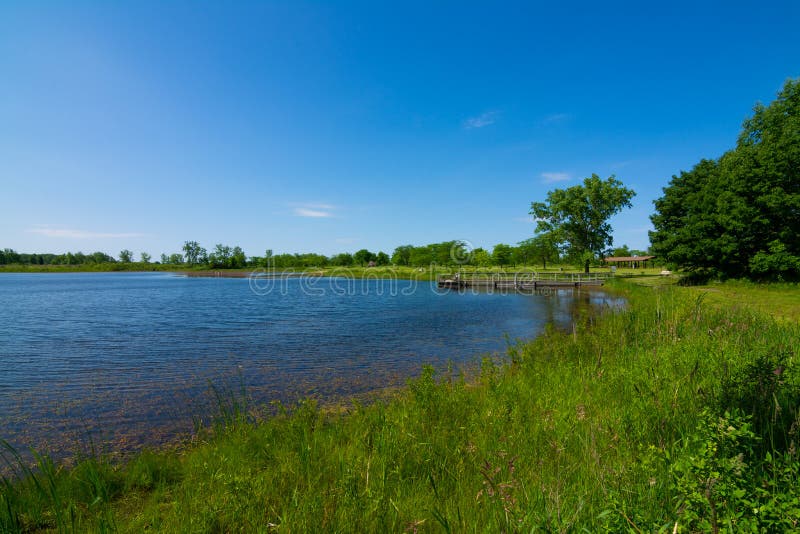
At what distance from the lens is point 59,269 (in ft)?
557

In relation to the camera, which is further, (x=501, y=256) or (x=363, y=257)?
(x=363, y=257)

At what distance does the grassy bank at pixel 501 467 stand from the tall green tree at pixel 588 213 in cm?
5374

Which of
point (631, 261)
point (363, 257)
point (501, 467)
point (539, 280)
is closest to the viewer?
point (501, 467)

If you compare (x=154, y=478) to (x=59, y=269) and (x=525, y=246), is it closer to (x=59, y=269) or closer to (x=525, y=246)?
(x=525, y=246)

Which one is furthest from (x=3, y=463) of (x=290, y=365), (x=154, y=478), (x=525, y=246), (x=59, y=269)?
(x=59, y=269)

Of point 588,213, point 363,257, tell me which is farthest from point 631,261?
point 363,257

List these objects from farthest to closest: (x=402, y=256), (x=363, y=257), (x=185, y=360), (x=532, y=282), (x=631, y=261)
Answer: (x=363, y=257) → (x=402, y=256) → (x=631, y=261) → (x=532, y=282) → (x=185, y=360)

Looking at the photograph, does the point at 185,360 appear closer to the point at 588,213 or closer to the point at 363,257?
the point at 588,213

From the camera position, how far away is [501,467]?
337cm

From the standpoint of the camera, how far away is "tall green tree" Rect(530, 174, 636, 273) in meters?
54.7

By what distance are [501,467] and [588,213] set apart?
6100 cm

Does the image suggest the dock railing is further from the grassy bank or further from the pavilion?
the pavilion

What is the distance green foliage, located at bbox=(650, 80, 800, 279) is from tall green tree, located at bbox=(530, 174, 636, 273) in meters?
18.5

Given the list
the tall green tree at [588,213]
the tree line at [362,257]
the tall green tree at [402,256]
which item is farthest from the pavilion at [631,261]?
the tall green tree at [402,256]
